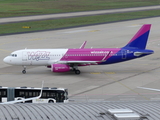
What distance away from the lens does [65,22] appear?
117m

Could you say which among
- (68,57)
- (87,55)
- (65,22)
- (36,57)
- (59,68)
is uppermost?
(65,22)

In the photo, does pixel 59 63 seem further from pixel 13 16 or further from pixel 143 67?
pixel 13 16

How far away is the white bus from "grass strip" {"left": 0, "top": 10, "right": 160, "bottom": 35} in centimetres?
5778

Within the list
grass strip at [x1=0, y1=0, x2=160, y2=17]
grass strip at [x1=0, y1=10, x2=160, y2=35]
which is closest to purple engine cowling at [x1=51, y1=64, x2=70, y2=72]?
grass strip at [x1=0, y1=10, x2=160, y2=35]

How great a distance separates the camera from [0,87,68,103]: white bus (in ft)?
126

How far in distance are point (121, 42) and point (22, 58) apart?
34.9m

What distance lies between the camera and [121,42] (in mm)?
83875

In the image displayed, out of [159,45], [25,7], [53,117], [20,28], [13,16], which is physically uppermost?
[25,7]

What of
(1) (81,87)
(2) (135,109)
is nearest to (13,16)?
(1) (81,87)

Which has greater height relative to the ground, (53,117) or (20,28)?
(20,28)

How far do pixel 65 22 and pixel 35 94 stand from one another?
260ft

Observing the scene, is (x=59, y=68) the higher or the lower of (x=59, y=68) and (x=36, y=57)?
the lower

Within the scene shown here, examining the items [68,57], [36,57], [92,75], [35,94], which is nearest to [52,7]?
[36,57]

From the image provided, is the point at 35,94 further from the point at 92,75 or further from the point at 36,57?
the point at 92,75
